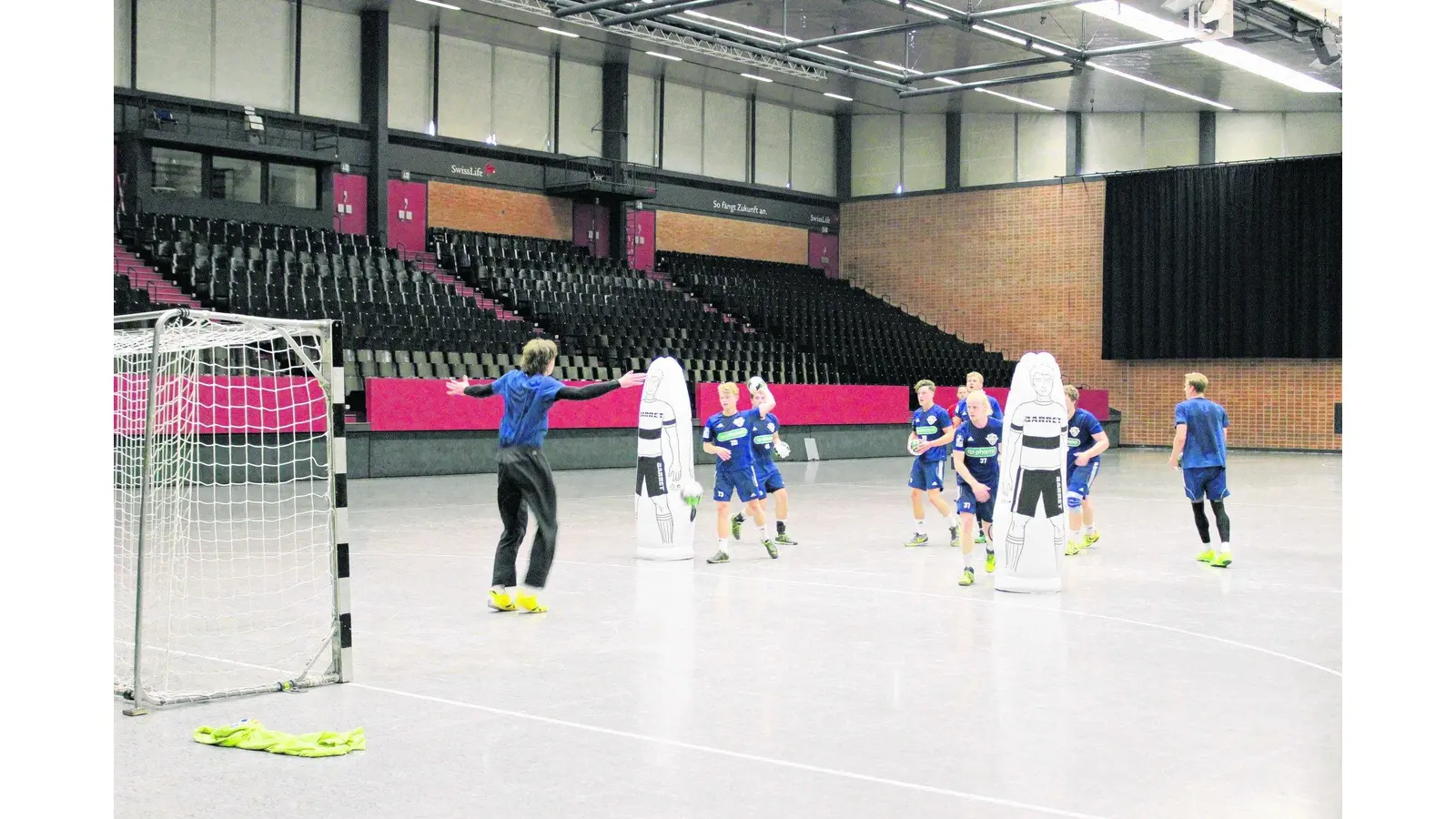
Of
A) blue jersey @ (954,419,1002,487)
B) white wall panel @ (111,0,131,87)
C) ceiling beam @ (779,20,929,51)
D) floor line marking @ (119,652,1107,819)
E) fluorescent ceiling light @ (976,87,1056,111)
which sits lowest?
floor line marking @ (119,652,1107,819)

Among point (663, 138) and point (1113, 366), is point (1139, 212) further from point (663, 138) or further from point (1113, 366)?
point (663, 138)

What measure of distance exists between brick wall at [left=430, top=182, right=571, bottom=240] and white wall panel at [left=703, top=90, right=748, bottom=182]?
5.56 m

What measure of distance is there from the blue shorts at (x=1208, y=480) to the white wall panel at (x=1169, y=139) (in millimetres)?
27555

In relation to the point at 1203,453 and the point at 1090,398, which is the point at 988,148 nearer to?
the point at 1090,398

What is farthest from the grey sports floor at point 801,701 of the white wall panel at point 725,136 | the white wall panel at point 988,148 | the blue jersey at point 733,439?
the white wall panel at point 988,148

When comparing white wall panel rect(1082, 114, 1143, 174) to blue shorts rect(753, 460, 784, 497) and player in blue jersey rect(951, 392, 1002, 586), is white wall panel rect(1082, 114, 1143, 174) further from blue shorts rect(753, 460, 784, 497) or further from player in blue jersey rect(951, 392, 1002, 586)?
player in blue jersey rect(951, 392, 1002, 586)

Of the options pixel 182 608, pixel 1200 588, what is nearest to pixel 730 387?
pixel 1200 588

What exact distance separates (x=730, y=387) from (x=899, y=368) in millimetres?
22461

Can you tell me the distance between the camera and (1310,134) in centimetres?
3497

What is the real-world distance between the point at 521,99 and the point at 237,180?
8.31m

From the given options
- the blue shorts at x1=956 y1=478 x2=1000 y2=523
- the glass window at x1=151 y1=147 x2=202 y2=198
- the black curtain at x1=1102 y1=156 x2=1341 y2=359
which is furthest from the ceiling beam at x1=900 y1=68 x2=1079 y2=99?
the blue shorts at x1=956 y1=478 x2=1000 y2=523

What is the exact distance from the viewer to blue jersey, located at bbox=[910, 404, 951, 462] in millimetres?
13047

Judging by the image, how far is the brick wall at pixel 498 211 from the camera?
107 ft

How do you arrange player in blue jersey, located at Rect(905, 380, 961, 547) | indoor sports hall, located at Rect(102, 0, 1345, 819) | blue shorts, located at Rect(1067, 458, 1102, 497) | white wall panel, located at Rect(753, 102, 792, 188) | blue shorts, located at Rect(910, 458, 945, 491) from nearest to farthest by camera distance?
1. indoor sports hall, located at Rect(102, 0, 1345, 819)
2. blue shorts, located at Rect(1067, 458, 1102, 497)
3. player in blue jersey, located at Rect(905, 380, 961, 547)
4. blue shorts, located at Rect(910, 458, 945, 491)
5. white wall panel, located at Rect(753, 102, 792, 188)
